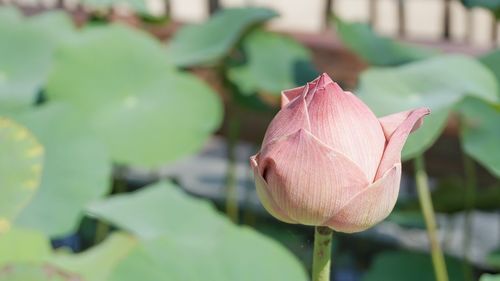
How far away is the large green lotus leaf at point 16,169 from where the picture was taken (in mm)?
1036

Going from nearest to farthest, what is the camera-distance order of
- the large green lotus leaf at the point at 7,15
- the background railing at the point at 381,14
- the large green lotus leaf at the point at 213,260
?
the large green lotus leaf at the point at 213,260 < the large green lotus leaf at the point at 7,15 < the background railing at the point at 381,14

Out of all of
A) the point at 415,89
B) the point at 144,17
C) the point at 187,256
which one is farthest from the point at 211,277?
the point at 144,17

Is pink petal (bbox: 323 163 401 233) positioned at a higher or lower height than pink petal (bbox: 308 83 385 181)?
lower

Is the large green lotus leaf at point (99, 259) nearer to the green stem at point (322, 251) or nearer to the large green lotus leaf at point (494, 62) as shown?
the green stem at point (322, 251)

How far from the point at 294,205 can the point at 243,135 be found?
182cm

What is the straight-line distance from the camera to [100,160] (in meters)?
1.34

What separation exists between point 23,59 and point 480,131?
756mm

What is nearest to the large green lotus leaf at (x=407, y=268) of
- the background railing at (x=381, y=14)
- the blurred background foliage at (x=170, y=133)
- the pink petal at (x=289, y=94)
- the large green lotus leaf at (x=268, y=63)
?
the blurred background foliage at (x=170, y=133)

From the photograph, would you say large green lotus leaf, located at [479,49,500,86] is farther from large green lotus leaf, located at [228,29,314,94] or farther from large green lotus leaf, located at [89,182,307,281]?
large green lotus leaf, located at [89,182,307,281]

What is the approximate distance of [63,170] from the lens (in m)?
1.31

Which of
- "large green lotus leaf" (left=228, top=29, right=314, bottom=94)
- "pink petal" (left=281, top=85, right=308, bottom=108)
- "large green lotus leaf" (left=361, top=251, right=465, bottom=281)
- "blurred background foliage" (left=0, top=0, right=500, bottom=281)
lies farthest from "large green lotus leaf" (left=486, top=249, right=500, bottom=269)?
"pink petal" (left=281, top=85, right=308, bottom=108)

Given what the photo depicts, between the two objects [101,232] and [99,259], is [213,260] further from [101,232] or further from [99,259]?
[101,232]

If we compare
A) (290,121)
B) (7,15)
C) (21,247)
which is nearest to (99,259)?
(21,247)

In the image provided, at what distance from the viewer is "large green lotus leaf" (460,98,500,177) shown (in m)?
1.16
